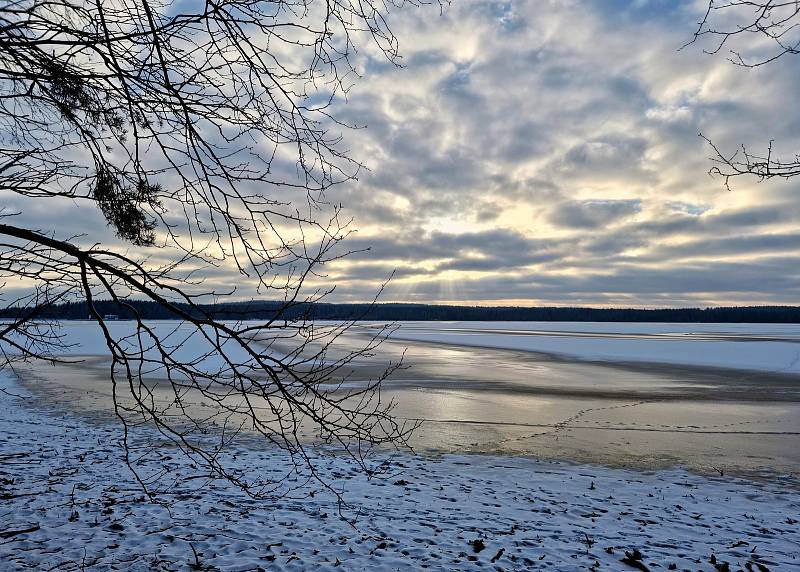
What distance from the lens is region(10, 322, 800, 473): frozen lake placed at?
1038 centimetres

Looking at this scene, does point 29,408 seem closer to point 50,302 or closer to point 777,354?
point 50,302

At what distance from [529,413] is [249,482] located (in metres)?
7.98

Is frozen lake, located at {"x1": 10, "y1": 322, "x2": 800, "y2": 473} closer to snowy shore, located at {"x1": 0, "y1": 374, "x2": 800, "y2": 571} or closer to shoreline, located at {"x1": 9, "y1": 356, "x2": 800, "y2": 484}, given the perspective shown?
shoreline, located at {"x1": 9, "y1": 356, "x2": 800, "y2": 484}

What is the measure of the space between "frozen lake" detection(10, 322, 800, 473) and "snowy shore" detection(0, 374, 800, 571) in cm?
147

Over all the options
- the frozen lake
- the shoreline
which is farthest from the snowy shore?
the frozen lake

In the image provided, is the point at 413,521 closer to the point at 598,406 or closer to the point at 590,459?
the point at 590,459

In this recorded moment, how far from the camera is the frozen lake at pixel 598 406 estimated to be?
10375 mm

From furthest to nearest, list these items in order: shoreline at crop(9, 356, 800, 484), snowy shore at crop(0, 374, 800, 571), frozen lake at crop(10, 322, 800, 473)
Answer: frozen lake at crop(10, 322, 800, 473)
shoreline at crop(9, 356, 800, 484)
snowy shore at crop(0, 374, 800, 571)

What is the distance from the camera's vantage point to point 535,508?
284 inches

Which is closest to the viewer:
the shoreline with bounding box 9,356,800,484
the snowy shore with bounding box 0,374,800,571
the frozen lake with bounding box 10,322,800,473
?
the snowy shore with bounding box 0,374,800,571

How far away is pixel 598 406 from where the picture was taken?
50.3 feet

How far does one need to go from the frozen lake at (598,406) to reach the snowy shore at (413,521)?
4.84 feet

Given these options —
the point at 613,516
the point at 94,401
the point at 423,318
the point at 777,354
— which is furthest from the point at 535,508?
the point at 423,318

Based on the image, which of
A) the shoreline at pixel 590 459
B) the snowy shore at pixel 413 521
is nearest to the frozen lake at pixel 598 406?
the shoreline at pixel 590 459
